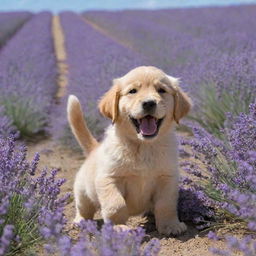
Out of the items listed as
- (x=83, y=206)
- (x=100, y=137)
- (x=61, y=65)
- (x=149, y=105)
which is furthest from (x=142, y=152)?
(x=61, y=65)

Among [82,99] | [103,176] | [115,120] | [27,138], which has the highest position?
[115,120]

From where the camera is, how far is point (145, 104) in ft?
8.95

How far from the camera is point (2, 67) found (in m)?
7.78

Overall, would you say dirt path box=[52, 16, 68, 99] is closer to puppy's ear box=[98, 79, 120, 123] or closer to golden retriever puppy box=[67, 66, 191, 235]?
puppy's ear box=[98, 79, 120, 123]

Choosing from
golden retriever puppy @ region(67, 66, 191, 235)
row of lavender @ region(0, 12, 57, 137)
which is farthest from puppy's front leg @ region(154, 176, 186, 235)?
row of lavender @ region(0, 12, 57, 137)

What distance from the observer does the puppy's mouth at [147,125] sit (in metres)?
2.78

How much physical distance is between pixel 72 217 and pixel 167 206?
2.90 ft

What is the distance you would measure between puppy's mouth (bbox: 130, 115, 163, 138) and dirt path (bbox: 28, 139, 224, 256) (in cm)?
56

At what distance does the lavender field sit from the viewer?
1.92 metres

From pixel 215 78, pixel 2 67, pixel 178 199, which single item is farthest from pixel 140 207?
pixel 2 67

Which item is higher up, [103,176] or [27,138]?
[103,176]

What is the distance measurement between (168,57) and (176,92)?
531cm

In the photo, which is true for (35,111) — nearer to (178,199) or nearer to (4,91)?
(4,91)

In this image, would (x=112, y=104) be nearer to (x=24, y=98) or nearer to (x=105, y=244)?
(x=105, y=244)
